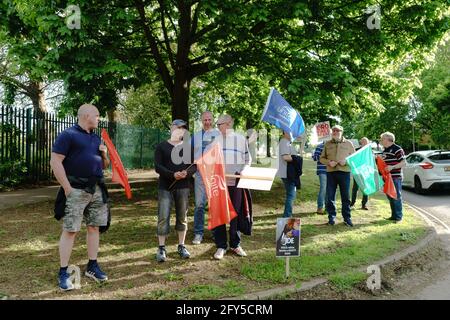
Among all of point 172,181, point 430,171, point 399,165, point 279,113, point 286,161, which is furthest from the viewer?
point 430,171

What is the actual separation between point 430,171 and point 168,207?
11.7 metres

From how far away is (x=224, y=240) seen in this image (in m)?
6.26

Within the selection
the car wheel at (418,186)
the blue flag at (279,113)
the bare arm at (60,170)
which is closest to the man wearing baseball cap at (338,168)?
the blue flag at (279,113)

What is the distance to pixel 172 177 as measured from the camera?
19.2 ft

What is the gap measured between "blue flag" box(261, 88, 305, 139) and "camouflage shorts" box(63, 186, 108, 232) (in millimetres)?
2860

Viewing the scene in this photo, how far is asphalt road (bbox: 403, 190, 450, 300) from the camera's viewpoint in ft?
16.7

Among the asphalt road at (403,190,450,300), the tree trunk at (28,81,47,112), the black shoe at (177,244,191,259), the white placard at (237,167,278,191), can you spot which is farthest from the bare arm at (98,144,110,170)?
the tree trunk at (28,81,47,112)

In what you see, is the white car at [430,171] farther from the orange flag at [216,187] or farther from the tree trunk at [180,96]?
the orange flag at [216,187]

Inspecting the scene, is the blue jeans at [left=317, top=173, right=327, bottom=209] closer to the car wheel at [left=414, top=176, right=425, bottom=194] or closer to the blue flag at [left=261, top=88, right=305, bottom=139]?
the blue flag at [left=261, top=88, right=305, bottom=139]

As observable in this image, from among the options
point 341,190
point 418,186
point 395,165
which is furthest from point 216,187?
point 418,186

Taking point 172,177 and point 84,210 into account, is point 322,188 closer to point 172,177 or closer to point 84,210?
point 172,177

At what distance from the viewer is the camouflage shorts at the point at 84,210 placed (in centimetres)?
477

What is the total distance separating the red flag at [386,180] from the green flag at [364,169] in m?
0.21

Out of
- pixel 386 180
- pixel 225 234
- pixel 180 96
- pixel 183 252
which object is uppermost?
pixel 180 96
